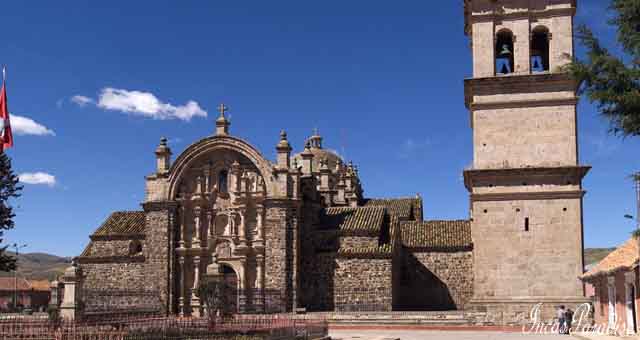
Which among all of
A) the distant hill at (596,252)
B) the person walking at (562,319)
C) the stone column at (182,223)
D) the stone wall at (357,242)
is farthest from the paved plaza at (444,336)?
the distant hill at (596,252)

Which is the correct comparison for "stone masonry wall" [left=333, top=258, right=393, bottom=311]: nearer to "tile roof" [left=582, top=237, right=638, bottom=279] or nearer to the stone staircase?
the stone staircase

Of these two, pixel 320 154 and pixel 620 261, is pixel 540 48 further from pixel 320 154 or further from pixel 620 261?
pixel 320 154

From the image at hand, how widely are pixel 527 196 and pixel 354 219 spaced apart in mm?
9949

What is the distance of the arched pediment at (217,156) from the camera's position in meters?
38.1

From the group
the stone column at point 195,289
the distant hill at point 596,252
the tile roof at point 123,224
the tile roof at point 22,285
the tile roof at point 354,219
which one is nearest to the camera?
the stone column at point 195,289

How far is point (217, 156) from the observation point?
39094 mm

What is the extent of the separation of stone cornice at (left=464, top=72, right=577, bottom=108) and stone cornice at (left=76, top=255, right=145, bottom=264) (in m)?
19.2

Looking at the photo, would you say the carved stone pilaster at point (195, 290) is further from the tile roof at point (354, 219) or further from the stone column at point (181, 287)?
the tile roof at point (354, 219)

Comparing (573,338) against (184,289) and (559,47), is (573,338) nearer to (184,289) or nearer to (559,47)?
(559,47)

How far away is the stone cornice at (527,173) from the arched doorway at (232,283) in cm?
1267

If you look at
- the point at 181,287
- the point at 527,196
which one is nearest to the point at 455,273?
the point at 527,196

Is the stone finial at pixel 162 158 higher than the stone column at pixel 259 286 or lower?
higher

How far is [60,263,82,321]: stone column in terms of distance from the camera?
25.6 metres

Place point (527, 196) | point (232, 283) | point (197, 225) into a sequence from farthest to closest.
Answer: point (197, 225), point (232, 283), point (527, 196)
